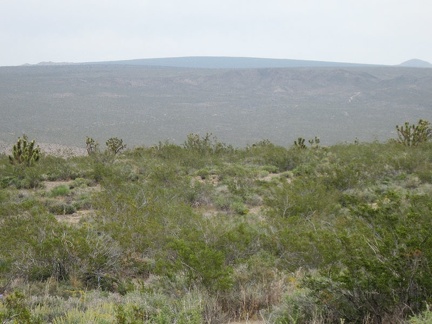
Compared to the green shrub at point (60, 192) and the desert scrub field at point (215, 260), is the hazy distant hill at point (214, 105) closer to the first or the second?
the green shrub at point (60, 192)

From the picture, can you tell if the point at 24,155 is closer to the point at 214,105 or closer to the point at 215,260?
the point at 215,260

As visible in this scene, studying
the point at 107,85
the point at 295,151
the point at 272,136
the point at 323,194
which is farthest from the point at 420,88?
the point at 323,194

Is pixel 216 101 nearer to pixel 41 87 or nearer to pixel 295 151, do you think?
pixel 41 87

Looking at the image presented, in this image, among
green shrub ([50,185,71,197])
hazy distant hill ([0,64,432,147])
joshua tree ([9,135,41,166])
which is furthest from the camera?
hazy distant hill ([0,64,432,147])

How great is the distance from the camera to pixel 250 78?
122562 millimetres

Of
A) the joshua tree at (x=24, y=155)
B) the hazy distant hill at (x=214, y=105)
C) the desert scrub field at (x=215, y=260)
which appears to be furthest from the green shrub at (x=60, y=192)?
the hazy distant hill at (x=214, y=105)

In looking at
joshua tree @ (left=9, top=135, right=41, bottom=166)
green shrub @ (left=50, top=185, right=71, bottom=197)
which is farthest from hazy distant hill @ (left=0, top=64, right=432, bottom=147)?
green shrub @ (left=50, top=185, right=71, bottom=197)

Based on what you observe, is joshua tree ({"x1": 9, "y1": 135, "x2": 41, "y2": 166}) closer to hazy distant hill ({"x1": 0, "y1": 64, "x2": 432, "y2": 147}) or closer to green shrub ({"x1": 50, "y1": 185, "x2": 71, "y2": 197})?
green shrub ({"x1": 50, "y1": 185, "x2": 71, "y2": 197})

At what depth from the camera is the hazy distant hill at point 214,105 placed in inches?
2203

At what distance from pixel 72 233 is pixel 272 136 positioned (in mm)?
50496

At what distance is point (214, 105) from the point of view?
86562 millimetres

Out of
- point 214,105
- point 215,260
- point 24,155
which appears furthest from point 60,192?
point 214,105

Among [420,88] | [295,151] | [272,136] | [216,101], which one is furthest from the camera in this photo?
[420,88]

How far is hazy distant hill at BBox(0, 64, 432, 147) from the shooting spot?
2203 inches
